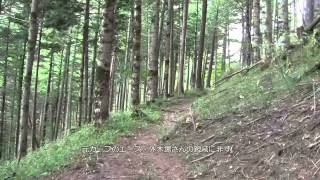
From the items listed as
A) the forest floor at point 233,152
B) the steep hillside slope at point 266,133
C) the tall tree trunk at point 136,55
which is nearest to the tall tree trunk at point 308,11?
the steep hillside slope at point 266,133

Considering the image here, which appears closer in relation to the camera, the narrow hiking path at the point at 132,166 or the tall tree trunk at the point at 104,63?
the narrow hiking path at the point at 132,166

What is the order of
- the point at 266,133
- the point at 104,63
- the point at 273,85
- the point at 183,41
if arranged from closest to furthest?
the point at 266,133, the point at 273,85, the point at 104,63, the point at 183,41

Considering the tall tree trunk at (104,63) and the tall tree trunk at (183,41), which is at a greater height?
the tall tree trunk at (183,41)

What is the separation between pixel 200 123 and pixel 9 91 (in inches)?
1025

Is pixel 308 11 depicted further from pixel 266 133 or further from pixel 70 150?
pixel 70 150

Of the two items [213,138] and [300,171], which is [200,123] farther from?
[300,171]

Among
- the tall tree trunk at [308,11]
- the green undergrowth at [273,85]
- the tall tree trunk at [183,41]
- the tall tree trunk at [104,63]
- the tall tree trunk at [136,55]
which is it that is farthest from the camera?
the tall tree trunk at [183,41]

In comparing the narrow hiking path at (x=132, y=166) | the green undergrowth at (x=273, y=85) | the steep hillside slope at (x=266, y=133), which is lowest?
the narrow hiking path at (x=132, y=166)

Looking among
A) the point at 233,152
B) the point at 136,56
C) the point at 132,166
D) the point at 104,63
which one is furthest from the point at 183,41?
the point at 233,152

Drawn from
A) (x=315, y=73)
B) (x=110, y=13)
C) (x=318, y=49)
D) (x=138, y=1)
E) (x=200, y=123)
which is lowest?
(x=200, y=123)

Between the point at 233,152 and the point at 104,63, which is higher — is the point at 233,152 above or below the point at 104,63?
below

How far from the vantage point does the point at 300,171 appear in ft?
19.4

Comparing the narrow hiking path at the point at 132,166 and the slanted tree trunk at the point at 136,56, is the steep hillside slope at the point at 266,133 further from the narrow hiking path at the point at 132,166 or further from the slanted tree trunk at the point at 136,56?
the slanted tree trunk at the point at 136,56

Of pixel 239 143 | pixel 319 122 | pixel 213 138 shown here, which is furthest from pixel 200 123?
pixel 319 122
